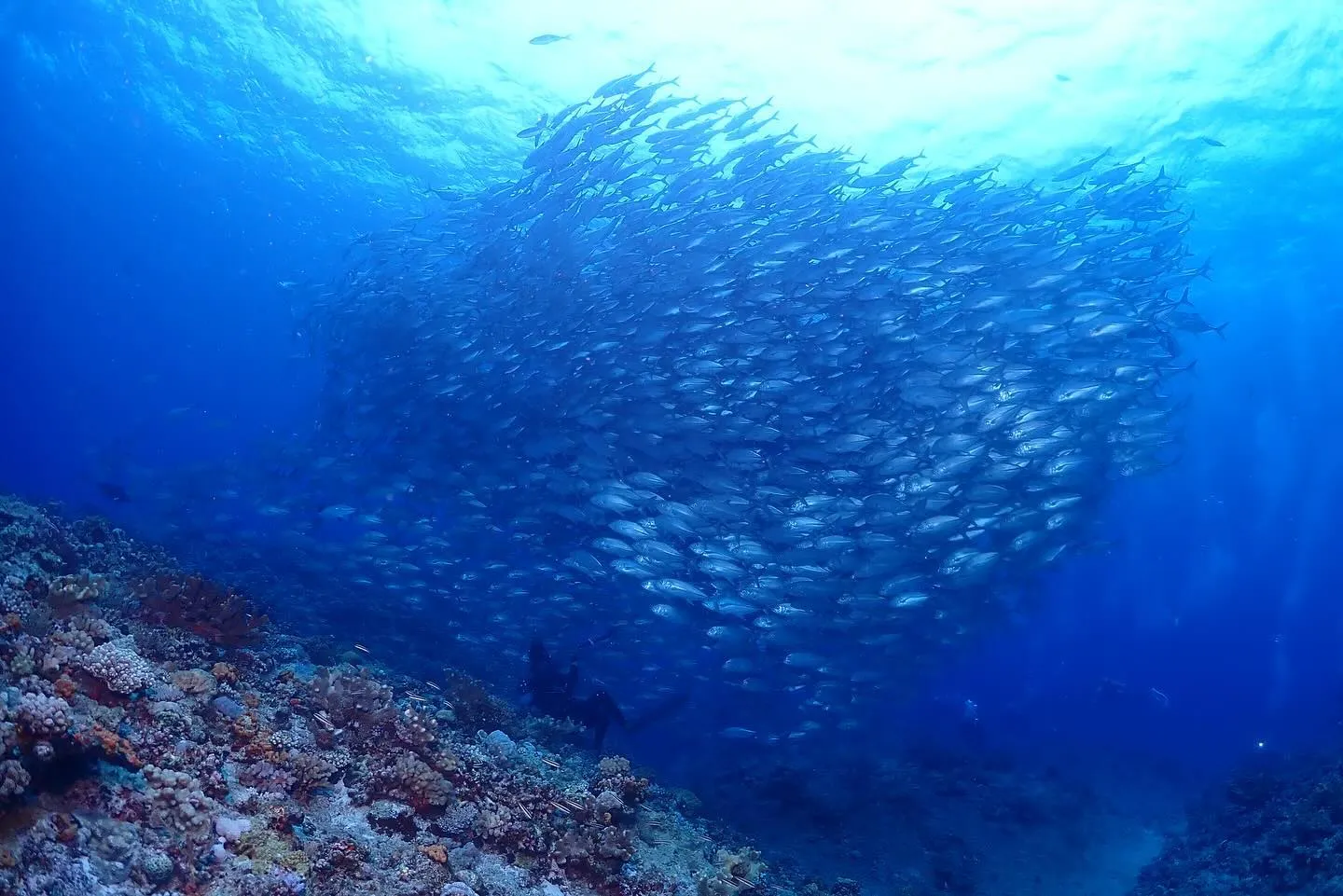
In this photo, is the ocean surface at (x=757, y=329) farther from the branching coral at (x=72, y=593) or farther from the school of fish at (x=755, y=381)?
the branching coral at (x=72, y=593)

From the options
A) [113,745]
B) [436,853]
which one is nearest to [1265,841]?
[436,853]

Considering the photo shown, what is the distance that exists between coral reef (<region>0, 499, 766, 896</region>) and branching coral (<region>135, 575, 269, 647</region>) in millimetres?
21

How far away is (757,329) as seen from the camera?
1197 centimetres

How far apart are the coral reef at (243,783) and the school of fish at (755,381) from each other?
5827 mm

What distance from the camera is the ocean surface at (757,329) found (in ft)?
42.7

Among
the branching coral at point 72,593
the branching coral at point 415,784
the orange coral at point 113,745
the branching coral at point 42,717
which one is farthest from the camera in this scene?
the branching coral at point 72,593

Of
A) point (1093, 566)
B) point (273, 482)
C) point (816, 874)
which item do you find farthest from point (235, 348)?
point (1093, 566)

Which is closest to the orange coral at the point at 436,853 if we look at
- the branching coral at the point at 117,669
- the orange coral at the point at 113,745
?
the orange coral at the point at 113,745

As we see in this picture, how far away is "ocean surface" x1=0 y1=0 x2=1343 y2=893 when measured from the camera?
13023 mm

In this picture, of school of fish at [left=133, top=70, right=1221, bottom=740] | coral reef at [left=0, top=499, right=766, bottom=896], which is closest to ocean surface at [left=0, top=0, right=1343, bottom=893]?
school of fish at [left=133, top=70, right=1221, bottom=740]

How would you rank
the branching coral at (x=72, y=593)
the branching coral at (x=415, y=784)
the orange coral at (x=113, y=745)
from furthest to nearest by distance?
the branching coral at (x=72, y=593) < the branching coral at (x=415, y=784) < the orange coral at (x=113, y=745)

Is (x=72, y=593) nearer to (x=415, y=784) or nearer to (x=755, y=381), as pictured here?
(x=415, y=784)

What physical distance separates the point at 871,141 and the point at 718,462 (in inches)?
436

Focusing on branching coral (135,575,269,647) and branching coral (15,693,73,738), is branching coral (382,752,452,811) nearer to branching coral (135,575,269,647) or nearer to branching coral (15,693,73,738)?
branching coral (15,693,73,738)
